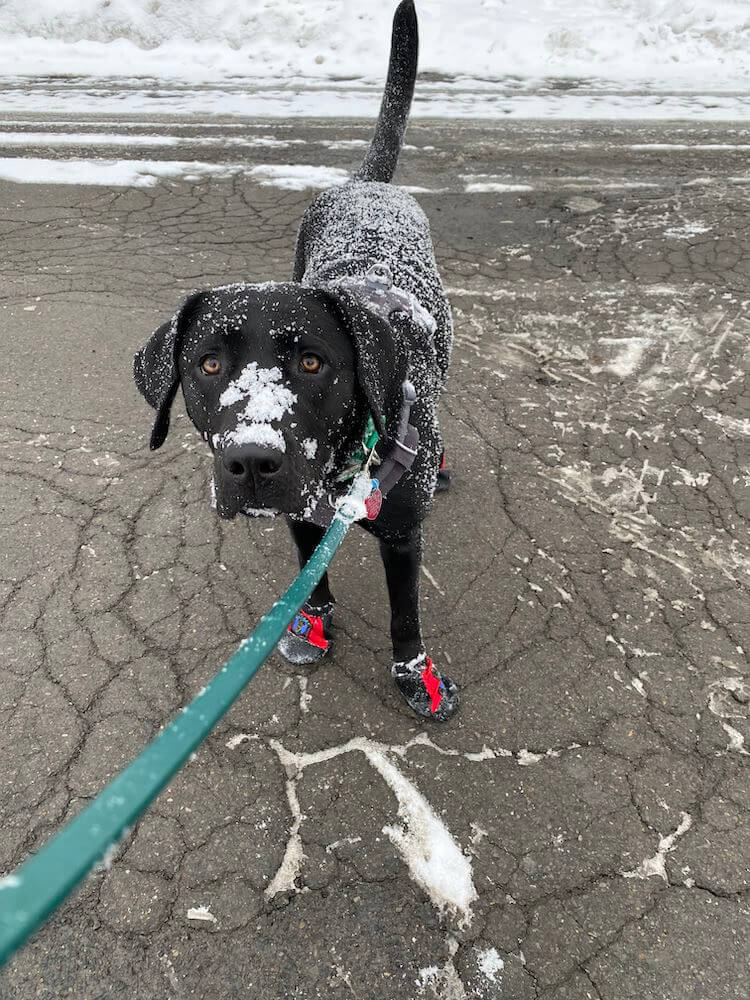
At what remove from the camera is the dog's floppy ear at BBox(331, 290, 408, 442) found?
5.74 feet

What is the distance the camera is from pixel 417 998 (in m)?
1.73

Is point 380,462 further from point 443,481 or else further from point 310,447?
point 443,481

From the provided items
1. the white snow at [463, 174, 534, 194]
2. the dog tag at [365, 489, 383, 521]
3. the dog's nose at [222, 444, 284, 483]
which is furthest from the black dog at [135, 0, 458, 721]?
the white snow at [463, 174, 534, 194]

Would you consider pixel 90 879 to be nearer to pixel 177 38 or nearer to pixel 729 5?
pixel 177 38

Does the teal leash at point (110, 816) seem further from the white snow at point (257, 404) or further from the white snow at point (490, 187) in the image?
the white snow at point (490, 187)

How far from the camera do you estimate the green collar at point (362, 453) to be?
190cm

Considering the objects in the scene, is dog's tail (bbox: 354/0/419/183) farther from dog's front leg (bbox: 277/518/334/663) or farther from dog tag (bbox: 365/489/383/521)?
dog tag (bbox: 365/489/383/521)

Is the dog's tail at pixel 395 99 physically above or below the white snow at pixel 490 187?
above

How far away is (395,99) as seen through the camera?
3.57 m

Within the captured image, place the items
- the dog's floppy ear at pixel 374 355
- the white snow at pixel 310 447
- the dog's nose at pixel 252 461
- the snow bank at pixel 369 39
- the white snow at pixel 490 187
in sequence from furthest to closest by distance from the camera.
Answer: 1. the snow bank at pixel 369 39
2. the white snow at pixel 490 187
3. the dog's floppy ear at pixel 374 355
4. the white snow at pixel 310 447
5. the dog's nose at pixel 252 461

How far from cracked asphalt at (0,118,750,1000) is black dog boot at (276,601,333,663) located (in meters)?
0.07

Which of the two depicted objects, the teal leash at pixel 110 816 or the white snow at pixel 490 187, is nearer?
the teal leash at pixel 110 816

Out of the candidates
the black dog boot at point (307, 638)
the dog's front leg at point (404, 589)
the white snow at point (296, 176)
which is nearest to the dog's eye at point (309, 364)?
the dog's front leg at point (404, 589)

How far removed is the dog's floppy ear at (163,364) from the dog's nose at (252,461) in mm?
444
